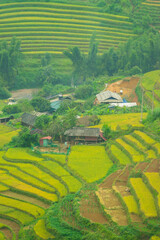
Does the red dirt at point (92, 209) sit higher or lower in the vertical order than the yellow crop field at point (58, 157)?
lower

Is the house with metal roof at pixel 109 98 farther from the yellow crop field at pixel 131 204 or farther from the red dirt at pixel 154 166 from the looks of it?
the yellow crop field at pixel 131 204

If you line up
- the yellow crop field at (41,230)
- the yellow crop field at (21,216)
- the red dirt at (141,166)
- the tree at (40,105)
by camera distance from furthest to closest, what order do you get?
the tree at (40,105), the red dirt at (141,166), the yellow crop field at (21,216), the yellow crop field at (41,230)

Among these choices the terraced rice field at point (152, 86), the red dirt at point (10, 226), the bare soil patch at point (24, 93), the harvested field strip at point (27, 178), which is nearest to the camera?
the red dirt at point (10, 226)

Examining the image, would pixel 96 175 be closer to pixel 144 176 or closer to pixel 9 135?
pixel 144 176

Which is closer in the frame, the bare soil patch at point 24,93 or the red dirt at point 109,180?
the red dirt at point 109,180

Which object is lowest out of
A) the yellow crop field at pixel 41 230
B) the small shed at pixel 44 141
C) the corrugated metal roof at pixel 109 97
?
the yellow crop field at pixel 41 230

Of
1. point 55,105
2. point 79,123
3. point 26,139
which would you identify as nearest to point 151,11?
point 55,105

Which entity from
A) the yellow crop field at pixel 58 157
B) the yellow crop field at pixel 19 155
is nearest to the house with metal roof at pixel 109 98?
the yellow crop field at pixel 19 155

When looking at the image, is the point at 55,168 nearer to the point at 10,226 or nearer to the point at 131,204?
the point at 10,226
